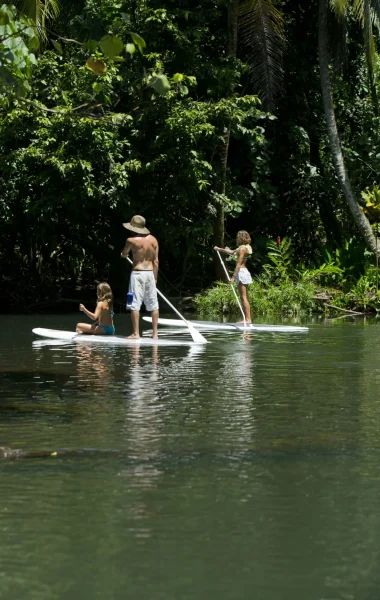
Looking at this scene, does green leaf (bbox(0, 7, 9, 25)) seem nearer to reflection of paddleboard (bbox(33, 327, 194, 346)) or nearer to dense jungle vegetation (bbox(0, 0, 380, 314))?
reflection of paddleboard (bbox(33, 327, 194, 346))

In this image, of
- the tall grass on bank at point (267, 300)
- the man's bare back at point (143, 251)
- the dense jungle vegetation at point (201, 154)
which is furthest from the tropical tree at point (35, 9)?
the man's bare back at point (143, 251)

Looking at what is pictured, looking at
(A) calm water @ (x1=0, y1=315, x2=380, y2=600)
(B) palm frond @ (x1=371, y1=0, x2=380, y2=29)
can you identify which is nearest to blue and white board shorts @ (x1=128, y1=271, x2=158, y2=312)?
(A) calm water @ (x1=0, y1=315, x2=380, y2=600)

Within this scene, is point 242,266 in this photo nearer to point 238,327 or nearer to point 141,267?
point 238,327

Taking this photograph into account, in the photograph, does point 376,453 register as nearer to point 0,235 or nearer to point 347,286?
point 347,286

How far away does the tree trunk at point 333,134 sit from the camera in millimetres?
25766

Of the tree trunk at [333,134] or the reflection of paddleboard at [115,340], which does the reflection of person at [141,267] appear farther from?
the tree trunk at [333,134]

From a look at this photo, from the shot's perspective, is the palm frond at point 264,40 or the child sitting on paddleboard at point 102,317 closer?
the child sitting on paddleboard at point 102,317

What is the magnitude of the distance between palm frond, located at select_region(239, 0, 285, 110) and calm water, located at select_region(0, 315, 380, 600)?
1470 centimetres

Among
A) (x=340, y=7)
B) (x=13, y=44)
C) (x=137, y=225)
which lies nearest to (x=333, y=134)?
(x=340, y=7)

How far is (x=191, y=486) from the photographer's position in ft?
21.2

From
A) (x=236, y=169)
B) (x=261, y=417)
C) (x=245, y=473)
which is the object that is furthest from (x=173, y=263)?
(x=245, y=473)

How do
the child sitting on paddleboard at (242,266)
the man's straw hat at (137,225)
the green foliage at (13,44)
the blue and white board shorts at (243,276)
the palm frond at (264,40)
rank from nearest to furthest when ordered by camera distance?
the green foliage at (13,44) → the man's straw hat at (137,225) → the child sitting on paddleboard at (242,266) → the blue and white board shorts at (243,276) → the palm frond at (264,40)

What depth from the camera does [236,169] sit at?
2817cm

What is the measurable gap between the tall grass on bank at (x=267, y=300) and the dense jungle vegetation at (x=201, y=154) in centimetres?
5
